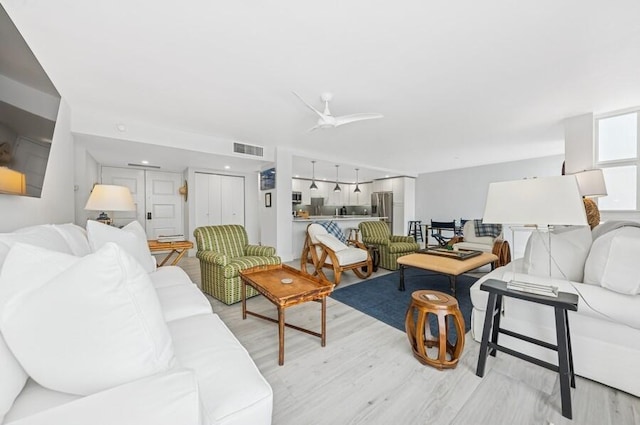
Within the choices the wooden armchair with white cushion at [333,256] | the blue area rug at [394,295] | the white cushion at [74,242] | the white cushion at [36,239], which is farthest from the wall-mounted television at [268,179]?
the white cushion at [36,239]

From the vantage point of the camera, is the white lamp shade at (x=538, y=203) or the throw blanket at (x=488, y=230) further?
the throw blanket at (x=488, y=230)

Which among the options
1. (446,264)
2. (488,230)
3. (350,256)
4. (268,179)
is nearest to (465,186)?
(488,230)

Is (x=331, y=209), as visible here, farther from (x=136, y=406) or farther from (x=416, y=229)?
(x=136, y=406)

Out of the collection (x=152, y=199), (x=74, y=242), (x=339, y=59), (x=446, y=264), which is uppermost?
(x=339, y=59)

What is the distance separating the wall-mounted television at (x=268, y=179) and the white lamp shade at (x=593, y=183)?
14.8ft

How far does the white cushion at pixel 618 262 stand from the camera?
1372 mm

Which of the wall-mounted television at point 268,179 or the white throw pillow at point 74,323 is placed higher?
the wall-mounted television at point 268,179

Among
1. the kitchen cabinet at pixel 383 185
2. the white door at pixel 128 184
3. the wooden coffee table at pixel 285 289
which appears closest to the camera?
the wooden coffee table at pixel 285 289

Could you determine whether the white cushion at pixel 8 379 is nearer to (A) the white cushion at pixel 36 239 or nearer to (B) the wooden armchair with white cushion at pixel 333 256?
(A) the white cushion at pixel 36 239

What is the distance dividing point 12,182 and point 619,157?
6.43 metres

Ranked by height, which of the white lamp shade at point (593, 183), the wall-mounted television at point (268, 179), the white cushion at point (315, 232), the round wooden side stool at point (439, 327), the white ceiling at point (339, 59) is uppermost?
the white ceiling at point (339, 59)

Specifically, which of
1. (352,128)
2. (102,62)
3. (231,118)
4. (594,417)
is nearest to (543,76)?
(352,128)

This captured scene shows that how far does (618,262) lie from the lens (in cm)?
142

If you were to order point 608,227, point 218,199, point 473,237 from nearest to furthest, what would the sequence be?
point 608,227
point 473,237
point 218,199
